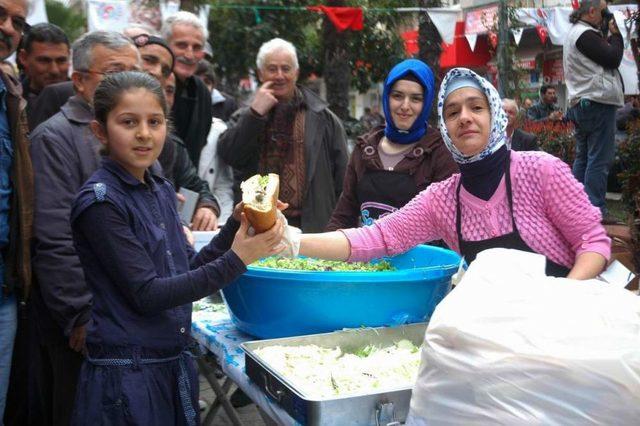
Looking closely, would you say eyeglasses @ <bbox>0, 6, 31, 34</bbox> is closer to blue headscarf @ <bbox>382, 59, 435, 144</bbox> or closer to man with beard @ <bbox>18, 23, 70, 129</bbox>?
man with beard @ <bbox>18, 23, 70, 129</bbox>

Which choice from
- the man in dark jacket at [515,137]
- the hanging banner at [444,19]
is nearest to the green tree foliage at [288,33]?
the hanging banner at [444,19]

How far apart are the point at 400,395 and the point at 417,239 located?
0.79 meters

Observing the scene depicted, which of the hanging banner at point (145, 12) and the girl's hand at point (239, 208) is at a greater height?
the hanging banner at point (145, 12)

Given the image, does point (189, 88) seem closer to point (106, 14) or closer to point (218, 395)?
point (218, 395)

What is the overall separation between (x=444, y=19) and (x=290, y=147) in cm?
640

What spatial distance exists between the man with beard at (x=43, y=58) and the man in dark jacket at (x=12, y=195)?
1411mm

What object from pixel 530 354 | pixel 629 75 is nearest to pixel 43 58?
pixel 530 354

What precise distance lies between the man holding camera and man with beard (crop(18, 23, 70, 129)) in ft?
13.5

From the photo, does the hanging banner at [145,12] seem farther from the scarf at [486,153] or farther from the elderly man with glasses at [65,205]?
the scarf at [486,153]

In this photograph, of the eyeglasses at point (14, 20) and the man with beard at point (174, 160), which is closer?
the eyeglasses at point (14, 20)

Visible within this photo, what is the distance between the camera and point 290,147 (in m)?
3.74

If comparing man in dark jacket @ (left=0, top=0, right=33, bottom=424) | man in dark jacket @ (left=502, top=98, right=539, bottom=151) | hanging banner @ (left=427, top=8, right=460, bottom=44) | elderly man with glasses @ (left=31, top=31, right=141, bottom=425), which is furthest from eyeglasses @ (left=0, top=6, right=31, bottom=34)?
hanging banner @ (left=427, top=8, right=460, bottom=44)

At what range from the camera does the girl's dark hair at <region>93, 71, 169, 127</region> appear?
1.88m

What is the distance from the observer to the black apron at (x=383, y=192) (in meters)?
3.01
